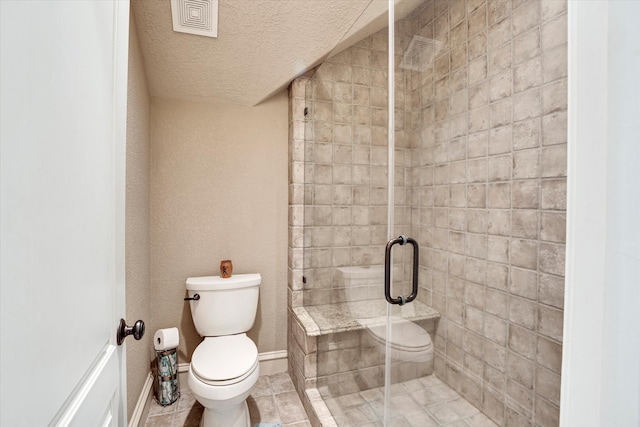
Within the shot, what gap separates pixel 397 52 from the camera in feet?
4.66

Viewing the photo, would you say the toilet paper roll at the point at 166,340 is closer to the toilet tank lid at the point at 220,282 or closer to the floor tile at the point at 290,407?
the toilet tank lid at the point at 220,282

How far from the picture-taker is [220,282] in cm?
203

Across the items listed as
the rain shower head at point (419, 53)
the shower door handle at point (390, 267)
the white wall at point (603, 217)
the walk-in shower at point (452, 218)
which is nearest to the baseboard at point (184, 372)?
the walk-in shower at point (452, 218)

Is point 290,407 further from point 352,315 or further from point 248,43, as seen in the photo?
point 248,43

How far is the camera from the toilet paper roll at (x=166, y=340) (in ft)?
6.18

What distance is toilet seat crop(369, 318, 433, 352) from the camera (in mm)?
1326

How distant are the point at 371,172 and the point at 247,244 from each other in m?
1.20

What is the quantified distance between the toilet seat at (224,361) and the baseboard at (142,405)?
354mm

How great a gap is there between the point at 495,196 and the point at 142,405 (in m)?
2.14

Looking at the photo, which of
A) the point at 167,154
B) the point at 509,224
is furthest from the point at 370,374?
the point at 167,154

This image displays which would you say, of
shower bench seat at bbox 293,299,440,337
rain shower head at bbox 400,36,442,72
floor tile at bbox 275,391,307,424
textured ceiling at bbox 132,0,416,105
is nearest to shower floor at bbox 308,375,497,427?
shower bench seat at bbox 293,299,440,337

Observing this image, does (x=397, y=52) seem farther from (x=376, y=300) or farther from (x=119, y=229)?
(x=119, y=229)

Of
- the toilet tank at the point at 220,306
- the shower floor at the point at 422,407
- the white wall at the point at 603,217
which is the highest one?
the white wall at the point at 603,217

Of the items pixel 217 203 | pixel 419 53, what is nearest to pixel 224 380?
pixel 217 203
